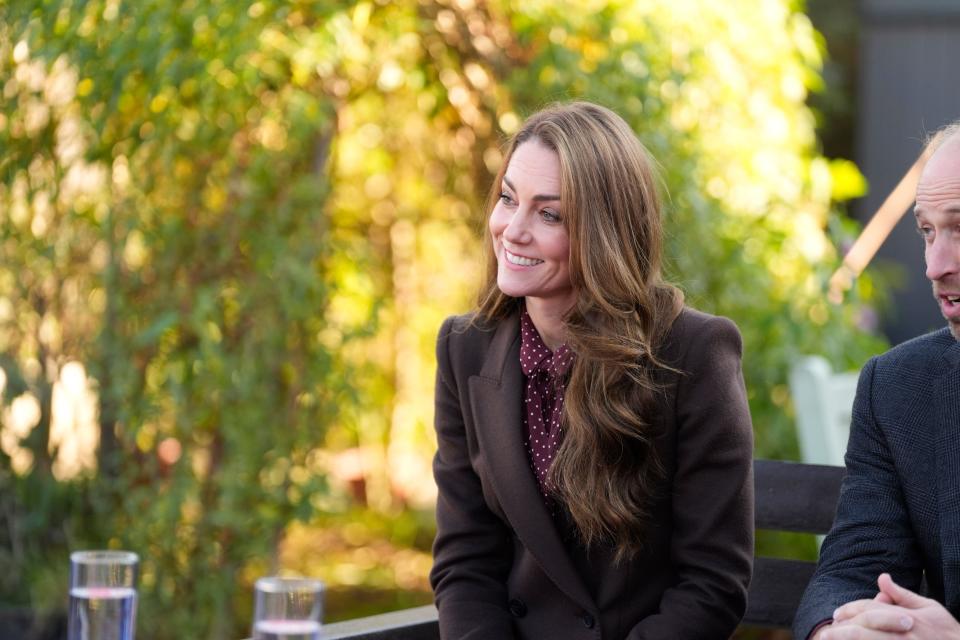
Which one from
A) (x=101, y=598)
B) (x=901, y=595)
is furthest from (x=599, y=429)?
(x=101, y=598)

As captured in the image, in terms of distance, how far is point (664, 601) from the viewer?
234 cm

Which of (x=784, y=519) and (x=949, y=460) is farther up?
(x=949, y=460)

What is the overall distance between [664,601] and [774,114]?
99.9 inches

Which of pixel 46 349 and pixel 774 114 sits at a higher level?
pixel 774 114

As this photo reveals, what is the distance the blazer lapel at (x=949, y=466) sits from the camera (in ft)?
6.86

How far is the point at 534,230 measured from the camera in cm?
241

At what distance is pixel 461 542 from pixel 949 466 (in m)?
0.86

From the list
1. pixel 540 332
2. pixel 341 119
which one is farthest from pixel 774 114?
pixel 540 332

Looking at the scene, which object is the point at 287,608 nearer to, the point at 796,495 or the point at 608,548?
the point at 608,548

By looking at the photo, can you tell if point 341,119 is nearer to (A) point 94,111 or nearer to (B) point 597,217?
(A) point 94,111

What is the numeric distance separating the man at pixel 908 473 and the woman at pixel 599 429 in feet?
0.66

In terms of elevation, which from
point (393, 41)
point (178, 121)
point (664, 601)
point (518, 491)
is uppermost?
point (393, 41)

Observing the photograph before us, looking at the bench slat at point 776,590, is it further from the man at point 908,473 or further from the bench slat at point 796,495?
the man at point 908,473

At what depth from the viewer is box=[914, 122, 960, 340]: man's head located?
6.61 ft
